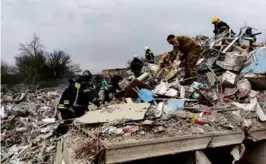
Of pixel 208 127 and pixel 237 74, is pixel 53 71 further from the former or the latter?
pixel 208 127

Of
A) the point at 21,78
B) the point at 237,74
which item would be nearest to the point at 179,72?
the point at 237,74

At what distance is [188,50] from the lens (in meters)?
7.92

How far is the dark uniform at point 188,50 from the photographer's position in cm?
781

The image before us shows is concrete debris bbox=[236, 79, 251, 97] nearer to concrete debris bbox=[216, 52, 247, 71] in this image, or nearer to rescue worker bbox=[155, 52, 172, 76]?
concrete debris bbox=[216, 52, 247, 71]

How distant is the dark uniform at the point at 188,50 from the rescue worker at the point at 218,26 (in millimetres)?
1963

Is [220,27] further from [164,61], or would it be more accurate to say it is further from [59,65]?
[59,65]

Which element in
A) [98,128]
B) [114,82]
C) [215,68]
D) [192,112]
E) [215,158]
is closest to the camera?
[98,128]

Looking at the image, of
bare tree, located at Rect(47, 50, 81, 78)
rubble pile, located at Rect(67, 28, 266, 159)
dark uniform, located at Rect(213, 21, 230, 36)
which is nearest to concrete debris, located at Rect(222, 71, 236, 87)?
rubble pile, located at Rect(67, 28, 266, 159)

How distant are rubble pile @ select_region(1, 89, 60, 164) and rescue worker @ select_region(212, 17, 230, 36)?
5.56 meters

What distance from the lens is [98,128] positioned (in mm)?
4902

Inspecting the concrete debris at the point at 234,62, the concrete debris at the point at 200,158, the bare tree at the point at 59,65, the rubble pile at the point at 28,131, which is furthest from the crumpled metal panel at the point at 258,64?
the bare tree at the point at 59,65

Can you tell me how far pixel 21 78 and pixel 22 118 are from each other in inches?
529

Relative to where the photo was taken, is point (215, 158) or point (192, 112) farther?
point (215, 158)

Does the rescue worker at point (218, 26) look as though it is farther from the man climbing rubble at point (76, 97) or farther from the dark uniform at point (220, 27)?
the man climbing rubble at point (76, 97)
